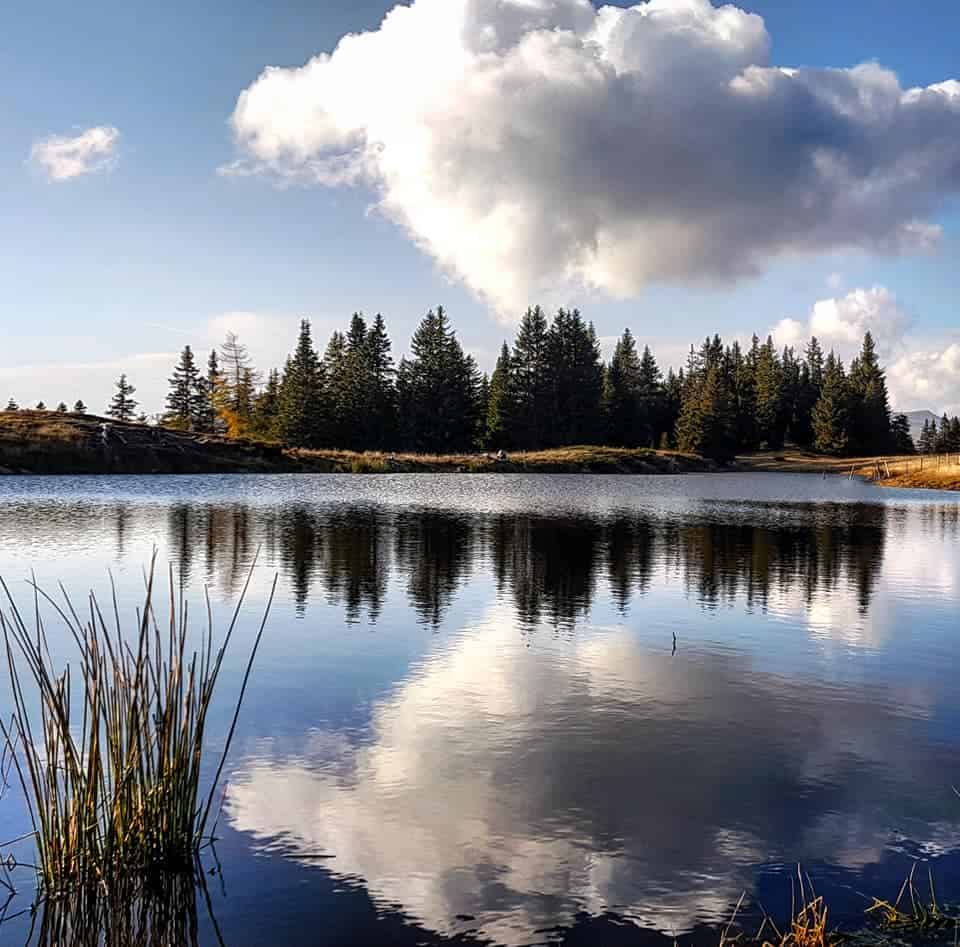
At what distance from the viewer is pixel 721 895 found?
7.29m

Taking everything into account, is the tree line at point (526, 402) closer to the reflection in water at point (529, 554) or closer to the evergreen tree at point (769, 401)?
the evergreen tree at point (769, 401)

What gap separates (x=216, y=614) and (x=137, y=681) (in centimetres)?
1183

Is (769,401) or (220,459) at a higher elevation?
(769,401)

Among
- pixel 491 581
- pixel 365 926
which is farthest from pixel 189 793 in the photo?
pixel 491 581

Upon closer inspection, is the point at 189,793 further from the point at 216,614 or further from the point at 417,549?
the point at 417,549

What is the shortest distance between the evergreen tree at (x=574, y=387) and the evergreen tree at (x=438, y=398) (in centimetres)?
1254

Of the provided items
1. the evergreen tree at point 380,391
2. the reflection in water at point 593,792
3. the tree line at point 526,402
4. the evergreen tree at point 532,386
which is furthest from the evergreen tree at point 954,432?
the reflection in water at point 593,792

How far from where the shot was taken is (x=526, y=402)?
12706 cm

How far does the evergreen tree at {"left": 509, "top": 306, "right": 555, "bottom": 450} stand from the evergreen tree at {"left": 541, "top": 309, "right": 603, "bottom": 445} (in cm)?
75

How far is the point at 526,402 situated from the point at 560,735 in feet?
383

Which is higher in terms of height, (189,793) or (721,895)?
(189,793)

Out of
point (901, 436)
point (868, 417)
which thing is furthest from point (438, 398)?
point (901, 436)

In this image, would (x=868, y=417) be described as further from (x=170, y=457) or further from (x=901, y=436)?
(x=170, y=457)

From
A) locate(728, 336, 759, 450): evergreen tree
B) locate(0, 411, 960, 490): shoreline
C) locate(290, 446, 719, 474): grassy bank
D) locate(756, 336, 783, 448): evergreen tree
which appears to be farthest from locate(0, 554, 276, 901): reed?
locate(756, 336, 783, 448): evergreen tree
